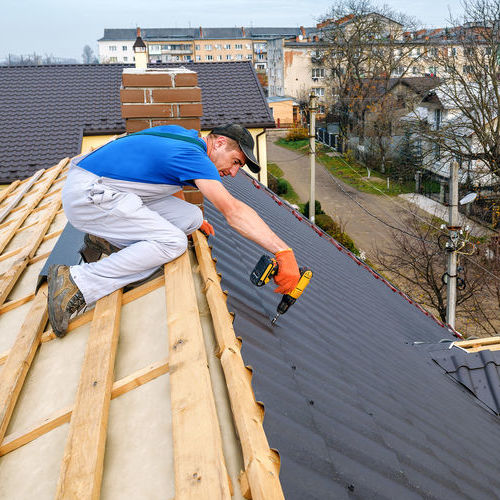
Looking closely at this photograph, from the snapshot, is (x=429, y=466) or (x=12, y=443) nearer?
(x=12, y=443)

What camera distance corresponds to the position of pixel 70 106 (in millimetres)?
16156

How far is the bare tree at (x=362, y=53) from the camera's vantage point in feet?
142

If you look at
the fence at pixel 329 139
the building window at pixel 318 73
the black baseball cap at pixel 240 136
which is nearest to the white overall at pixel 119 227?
the black baseball cap at pixel 240 136

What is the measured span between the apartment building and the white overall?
8946 centimetres

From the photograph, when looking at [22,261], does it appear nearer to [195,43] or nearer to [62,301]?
[62,301]

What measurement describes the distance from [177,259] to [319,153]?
43.9 meters

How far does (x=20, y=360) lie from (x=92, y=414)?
864mm

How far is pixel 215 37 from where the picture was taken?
8950 centimetres

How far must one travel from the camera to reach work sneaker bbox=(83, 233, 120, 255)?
3547 millimetres

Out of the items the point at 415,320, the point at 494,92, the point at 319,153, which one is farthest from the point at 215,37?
the point at 415,320

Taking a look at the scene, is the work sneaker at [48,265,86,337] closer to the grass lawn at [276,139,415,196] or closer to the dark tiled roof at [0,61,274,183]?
the dark tiled roof at [0,61,274,183]

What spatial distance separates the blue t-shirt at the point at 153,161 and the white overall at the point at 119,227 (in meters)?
0.06

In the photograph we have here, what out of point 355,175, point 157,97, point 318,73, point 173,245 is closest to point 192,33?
point 318,73

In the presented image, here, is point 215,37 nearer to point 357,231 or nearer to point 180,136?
point 357,231
